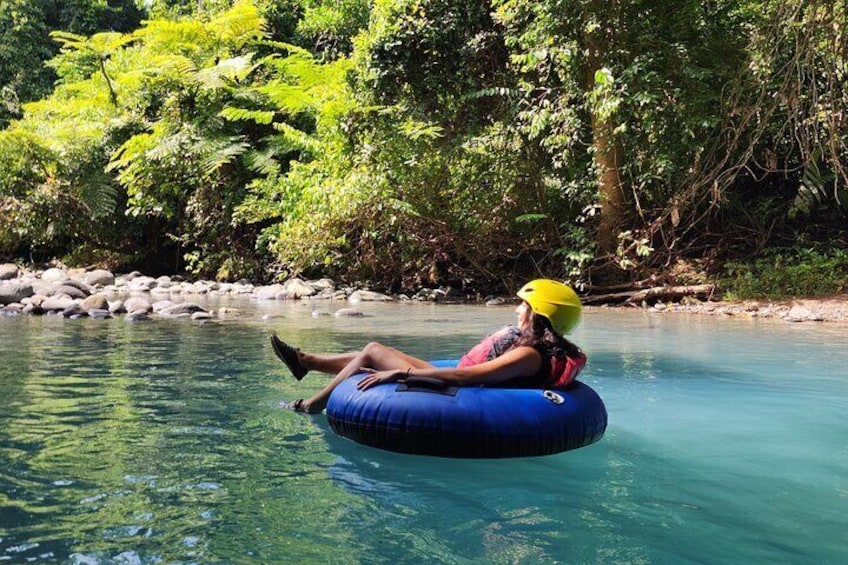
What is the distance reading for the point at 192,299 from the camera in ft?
40.5

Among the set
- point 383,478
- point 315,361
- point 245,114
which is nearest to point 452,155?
point 245,114

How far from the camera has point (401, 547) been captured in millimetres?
2471

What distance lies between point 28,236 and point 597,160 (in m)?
13.0

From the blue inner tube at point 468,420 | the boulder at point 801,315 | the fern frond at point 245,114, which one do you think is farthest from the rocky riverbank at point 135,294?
the blue inner tube at point 468,420

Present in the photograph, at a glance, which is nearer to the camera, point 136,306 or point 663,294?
point 136,306

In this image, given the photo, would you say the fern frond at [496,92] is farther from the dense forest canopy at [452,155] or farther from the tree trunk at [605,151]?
the tree trunk at [605,151]

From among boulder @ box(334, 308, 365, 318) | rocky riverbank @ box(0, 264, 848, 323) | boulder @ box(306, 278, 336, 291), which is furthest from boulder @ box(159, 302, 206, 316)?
boulder @ box(306, 278, 336, 291)

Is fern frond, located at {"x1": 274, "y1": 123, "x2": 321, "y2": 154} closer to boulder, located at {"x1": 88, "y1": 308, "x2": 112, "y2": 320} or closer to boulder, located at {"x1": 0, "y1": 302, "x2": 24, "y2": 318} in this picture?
boulder, located at {"x1": 88, "y1": 308, "x2": 112, "y2": 320}

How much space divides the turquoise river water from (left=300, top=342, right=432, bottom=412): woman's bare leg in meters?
0.13

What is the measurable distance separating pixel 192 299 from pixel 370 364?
886 centimetres

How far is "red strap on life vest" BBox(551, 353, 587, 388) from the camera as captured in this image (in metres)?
3.84

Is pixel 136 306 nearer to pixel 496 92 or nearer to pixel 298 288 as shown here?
pixel 298 288

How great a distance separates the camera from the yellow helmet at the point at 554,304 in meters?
3.86

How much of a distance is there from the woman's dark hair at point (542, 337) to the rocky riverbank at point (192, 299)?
245 inches
